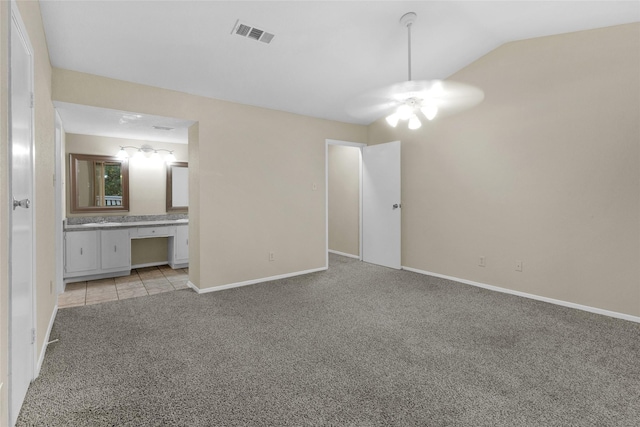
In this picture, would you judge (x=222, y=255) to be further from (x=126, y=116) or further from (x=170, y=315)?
(x=126, y=116)

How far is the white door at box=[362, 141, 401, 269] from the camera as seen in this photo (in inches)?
193

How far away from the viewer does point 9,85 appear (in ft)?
4.70

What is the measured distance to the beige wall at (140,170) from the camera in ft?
15.7

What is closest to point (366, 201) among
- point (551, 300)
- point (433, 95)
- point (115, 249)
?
point (433, 95)

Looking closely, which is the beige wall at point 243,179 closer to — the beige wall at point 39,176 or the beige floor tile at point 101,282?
the beige wall at point 39,176

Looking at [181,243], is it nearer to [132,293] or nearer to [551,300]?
[132,293]

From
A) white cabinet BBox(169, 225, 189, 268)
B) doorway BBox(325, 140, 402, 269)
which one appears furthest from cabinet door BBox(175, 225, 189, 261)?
doorway BBox(325, 140, 402, 269)

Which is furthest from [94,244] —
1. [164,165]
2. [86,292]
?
[164,165]

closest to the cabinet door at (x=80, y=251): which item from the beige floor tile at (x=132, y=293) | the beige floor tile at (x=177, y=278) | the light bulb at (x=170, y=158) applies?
the beige floor tile at (x=132, y=293)

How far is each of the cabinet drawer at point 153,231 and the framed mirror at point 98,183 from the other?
2.15ft

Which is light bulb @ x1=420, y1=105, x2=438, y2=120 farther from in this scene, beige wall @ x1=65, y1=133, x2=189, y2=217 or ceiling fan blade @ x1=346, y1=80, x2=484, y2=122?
beige wall @ x1=65, y1=133, x2=189, y2=217

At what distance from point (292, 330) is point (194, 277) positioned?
1825 millimetres

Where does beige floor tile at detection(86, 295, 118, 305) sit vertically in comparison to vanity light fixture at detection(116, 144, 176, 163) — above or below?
below

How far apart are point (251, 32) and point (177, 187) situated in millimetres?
3560
